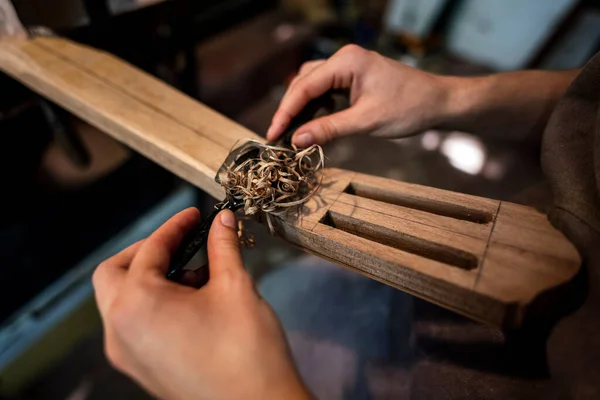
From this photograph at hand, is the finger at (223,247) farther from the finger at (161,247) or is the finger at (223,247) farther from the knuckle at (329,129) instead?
the knuckle at (329,129)

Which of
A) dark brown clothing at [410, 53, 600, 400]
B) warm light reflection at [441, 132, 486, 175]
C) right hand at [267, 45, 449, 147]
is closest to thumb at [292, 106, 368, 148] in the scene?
right hand at [267, 45, 449, 147]

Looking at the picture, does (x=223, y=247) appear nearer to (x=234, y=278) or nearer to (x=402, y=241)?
(x=234, y=278)

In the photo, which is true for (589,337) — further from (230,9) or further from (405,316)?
(230,9)

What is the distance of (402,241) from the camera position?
57cm

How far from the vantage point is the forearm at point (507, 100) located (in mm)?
838

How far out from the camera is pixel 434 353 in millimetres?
722

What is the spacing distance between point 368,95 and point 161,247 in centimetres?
55

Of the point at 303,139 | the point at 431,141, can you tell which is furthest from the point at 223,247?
the point at 431,141

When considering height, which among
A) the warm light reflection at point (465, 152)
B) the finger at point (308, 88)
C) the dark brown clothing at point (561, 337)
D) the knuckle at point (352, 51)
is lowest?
the warm light reflection at point (465, 152)

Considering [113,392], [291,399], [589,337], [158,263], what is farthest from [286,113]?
[113,392]

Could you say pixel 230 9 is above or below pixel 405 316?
above

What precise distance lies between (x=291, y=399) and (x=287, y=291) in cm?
59

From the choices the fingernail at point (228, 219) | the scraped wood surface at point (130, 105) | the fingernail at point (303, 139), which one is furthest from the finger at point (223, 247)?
the fingernail at point (303, 139)

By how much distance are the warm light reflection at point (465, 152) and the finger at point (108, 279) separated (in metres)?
1.64
